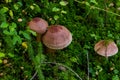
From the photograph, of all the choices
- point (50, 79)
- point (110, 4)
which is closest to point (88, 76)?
point (50, 79)

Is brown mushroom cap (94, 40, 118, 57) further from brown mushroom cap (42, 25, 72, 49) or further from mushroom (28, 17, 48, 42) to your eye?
mushroom (28, 17, 48, 42)

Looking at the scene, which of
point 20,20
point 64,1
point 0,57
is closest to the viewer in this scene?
point 0,57

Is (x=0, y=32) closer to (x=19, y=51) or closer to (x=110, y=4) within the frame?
(x=19, y=51)

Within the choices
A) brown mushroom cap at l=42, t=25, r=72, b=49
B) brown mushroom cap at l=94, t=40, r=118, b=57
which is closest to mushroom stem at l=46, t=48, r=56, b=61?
brown mushroom cap at l=42, t=25, r=72, b=49

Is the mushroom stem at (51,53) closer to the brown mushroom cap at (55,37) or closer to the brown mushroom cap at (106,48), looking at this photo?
the brown mushroom cap at (55,37)

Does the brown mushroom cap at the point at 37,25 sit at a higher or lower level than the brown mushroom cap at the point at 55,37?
higher

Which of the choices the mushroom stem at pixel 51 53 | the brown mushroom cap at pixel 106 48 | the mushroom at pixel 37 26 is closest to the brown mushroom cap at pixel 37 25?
the mushroom at pixel 37 26

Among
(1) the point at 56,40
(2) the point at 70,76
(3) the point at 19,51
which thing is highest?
(1) the point at 56,40
